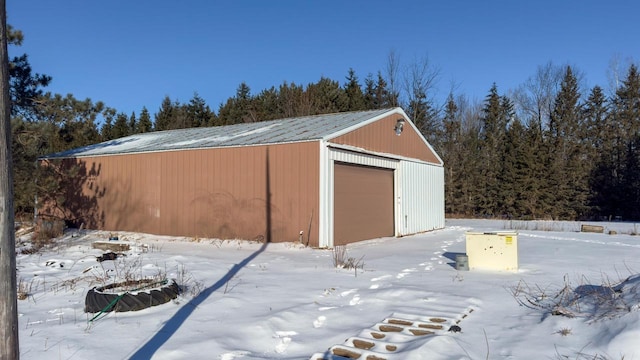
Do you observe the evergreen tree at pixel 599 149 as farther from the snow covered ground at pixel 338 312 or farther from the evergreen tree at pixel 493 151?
the snow covered ground at pixel 338 312

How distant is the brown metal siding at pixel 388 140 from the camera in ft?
44.5

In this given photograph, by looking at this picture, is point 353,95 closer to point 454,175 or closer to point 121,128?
point 454,175

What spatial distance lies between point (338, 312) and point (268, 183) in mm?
7525

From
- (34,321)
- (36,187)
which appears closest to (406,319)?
(34,321)

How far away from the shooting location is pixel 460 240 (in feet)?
48.1

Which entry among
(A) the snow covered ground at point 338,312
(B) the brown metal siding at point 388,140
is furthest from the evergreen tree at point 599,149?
(A) the snow covered ground at point 338,312

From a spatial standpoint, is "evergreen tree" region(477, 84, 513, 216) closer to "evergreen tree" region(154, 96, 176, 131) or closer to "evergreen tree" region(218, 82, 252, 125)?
"evergreen tree" region(218, 82, 252, 125)

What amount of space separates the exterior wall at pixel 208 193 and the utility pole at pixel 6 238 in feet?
30.9

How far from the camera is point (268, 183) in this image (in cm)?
1269

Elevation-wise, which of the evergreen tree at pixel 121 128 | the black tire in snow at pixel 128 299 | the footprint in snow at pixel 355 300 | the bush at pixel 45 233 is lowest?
the footprint in snow at pixel 355 300

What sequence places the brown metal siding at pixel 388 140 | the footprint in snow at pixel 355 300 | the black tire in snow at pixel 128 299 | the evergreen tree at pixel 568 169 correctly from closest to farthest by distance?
the black tire in snow at pixel 128 299, the footprint in snow at pixel 355 300, the brown metal siding at pixel 388 140, the evergreen tree at pixel 568 169

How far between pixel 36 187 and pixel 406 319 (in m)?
13.3

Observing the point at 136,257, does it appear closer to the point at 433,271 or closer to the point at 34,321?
the point at 34,321

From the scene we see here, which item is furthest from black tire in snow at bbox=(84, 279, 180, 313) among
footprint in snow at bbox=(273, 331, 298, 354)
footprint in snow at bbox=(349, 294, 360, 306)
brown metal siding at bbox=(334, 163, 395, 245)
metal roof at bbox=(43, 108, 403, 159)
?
brown metal siding at bbox=(334, 163, 395, 245)
